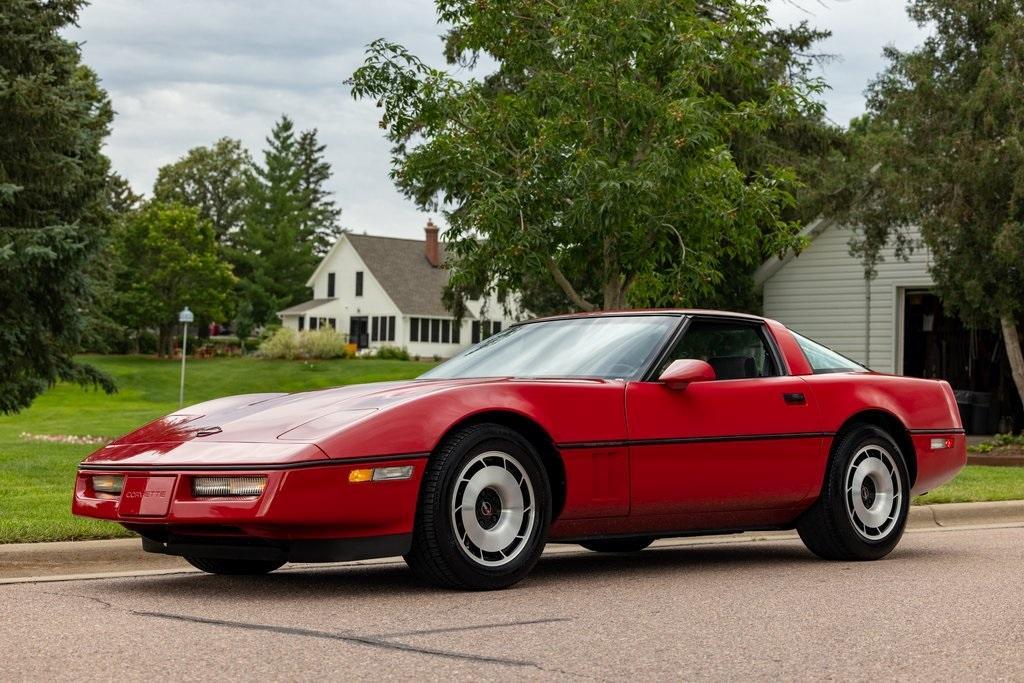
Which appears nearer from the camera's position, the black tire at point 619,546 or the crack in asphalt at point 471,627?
the crack in asphalt at point 471,627

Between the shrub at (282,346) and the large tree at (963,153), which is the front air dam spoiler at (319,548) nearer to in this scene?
the large tree at (963,153)

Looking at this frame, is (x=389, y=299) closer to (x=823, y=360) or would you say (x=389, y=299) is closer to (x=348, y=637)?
(x=823, y=360)

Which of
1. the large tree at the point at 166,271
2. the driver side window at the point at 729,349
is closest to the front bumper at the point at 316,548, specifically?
the driver side window at the point at 729,349

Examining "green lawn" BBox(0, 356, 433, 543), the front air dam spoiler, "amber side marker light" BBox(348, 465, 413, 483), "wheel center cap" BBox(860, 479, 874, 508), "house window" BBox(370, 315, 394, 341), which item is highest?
"house window" BBox(370, 315, 394, 341)

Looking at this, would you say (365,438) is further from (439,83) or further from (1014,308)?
(1014,308)

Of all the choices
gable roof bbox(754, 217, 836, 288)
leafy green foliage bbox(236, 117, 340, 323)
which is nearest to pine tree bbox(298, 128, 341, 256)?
leafy green foliage bbox(236, 117, 340, 323)

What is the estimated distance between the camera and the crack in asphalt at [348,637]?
5020 millimetres

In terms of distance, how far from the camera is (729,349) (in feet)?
26.6

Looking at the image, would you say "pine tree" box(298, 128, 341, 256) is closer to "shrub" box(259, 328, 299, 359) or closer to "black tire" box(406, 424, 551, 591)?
"shrub" box(259, 328, 299, 359)

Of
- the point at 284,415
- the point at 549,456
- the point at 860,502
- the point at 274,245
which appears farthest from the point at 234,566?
the point at 274,245

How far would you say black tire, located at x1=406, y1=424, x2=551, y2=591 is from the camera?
21.2 ft

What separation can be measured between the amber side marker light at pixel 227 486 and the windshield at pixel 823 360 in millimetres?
3633

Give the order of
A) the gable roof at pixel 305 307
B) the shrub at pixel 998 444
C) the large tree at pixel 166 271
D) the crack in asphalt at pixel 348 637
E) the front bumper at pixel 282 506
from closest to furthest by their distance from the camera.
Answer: the crack in asphalt at pixel 348 637 < the front bumper at pixel 282 506 < the shrub at pixel 998 444 < the large tree at pixel 166 271 < the gable roof at pixel 305 307

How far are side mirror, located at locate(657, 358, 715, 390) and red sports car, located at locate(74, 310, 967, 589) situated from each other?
0.01 m
